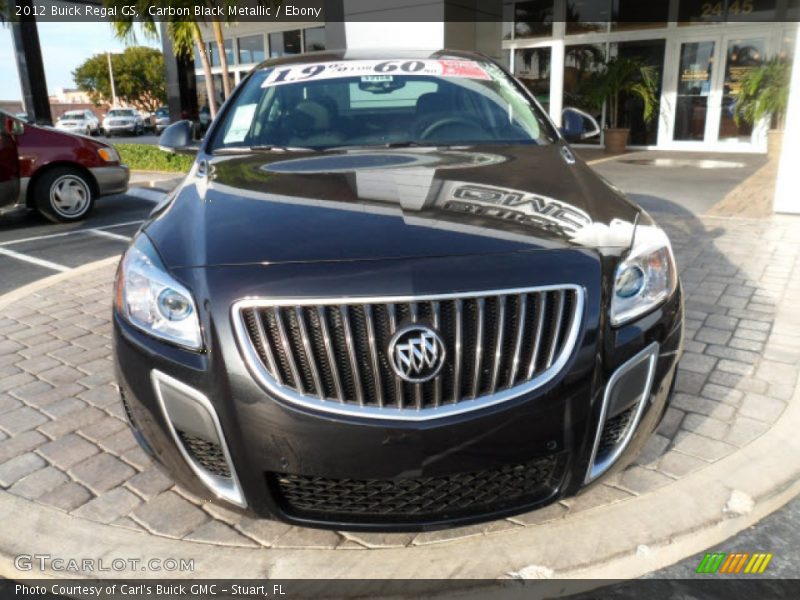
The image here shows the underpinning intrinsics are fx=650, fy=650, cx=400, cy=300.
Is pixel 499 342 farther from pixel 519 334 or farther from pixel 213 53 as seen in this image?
pixel 213 53

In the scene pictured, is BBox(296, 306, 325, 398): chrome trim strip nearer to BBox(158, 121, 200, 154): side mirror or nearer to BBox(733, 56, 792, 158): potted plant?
BBox(158, 121, 200, 154): side mirror

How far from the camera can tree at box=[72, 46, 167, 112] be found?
67.4 m

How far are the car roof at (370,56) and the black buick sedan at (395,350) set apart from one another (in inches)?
68.5

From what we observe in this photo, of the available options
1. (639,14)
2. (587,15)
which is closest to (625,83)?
(639,14)

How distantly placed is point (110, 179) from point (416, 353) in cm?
773

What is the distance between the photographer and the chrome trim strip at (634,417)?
1871 millimetres

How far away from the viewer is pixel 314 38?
18672mm

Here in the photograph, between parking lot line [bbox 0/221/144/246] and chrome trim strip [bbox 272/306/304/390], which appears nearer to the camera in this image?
chrome trim strip [bbox 272/306/304/390]

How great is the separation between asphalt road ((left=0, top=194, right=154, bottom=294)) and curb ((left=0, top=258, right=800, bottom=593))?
386 cm

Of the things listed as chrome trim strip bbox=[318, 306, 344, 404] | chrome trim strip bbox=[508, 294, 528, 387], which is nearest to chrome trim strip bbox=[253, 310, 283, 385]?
chrome trim strip bbox=[318, 306, 344, 404]

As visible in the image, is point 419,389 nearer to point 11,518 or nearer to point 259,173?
point 259,173

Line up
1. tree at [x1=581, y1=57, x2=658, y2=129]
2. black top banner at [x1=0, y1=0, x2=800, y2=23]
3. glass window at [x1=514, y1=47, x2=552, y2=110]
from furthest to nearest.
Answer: glass window at [x1=514, y1=47, x2=552, y2=110]
tree at [x1=581, y1=57, x2=658, y2=129]
black top banner at [x1=0, y1=0, x2=800, y2=23]

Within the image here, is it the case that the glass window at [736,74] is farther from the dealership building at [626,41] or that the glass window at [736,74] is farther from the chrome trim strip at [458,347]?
the chrome trim strip at [458,347]

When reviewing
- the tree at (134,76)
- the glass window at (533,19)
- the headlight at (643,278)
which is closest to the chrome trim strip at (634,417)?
the headlight at (643,278)
